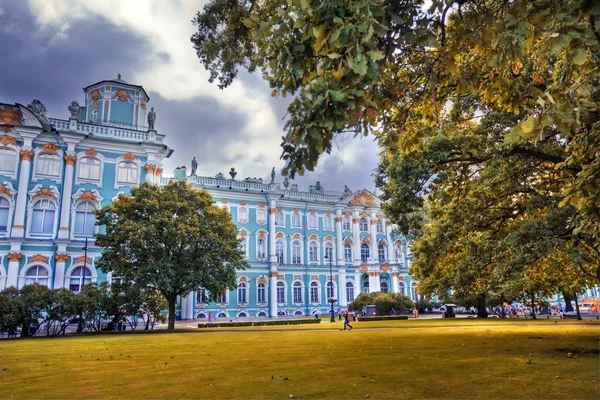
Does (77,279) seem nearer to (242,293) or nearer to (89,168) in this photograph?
(89,168)

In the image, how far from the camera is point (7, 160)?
107 ft

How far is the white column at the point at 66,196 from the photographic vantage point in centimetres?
3266

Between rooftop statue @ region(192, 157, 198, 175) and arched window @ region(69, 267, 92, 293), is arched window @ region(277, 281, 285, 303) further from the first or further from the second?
arched window @ region(69, 267, 92, 293)

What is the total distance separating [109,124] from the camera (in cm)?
3647

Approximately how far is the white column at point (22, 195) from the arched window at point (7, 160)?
612 millimetres

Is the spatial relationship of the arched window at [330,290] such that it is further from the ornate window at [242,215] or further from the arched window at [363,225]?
the ornate window at [242,215]

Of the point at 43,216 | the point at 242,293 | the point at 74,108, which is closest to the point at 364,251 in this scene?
the point at 242,293

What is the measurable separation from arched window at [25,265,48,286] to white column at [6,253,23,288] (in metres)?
0.73

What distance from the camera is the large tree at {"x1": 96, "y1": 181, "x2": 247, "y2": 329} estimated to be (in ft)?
79.0

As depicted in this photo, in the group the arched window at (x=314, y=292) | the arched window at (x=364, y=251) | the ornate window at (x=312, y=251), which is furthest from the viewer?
the arched window at (x=364, y=251)

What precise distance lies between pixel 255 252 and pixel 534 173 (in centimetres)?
3747

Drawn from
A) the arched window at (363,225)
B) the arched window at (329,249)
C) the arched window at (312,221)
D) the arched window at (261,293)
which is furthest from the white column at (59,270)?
the arched window at (363,225)

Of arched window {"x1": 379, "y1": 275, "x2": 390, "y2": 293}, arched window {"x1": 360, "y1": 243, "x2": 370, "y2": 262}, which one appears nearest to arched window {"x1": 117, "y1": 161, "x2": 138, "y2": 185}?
arched window {"x1": 360, "y1": 243, "x2": 370, "y2": 262}

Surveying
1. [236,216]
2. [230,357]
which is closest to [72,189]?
[236,216]
